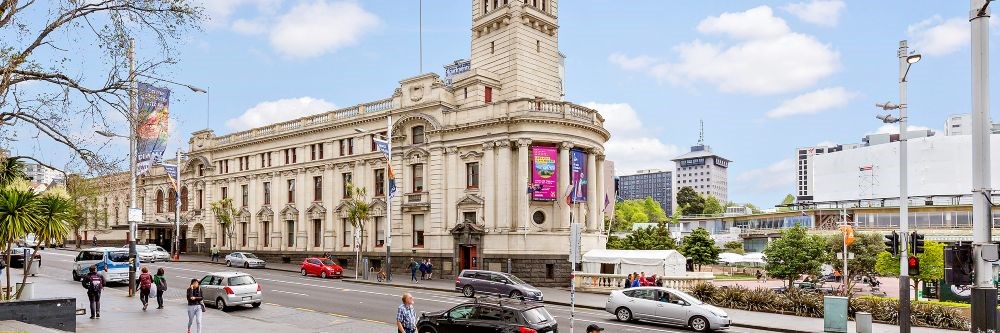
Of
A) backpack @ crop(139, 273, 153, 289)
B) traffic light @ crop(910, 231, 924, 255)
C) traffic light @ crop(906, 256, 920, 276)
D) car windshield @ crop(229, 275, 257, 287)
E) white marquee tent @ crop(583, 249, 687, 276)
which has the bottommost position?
white marquee tent @ crop(583, 249, 687, 276)

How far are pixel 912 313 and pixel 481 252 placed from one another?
25.7 m

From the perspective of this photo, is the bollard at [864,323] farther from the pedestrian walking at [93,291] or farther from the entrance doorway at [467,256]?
the entrance doorway at [467,256]

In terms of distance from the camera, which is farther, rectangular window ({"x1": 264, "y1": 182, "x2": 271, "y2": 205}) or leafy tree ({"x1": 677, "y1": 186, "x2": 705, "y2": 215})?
leafy tree ({"x1": 677, "y1": 186, "x2": 705, "y2": 215})

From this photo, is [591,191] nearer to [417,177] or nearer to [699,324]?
[417,177]

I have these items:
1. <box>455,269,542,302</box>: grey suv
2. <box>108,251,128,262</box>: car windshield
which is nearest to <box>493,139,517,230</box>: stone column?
<box>455,269,542,302</box>: grey suv

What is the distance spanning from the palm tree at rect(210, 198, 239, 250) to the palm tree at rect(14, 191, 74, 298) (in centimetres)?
4414

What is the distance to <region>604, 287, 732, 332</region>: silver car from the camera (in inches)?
955

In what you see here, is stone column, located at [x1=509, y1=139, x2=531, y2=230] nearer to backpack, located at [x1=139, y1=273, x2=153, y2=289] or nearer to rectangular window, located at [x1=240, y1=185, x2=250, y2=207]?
backpack, located at [x1=139, y1=273, x2=153, y2=289]

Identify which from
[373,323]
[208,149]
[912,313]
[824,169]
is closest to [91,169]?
[373,323]

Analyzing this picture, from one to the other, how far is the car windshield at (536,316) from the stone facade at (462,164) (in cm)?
2586

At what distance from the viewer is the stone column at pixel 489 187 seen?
45594 millimetres

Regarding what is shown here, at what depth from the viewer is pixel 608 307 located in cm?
2692

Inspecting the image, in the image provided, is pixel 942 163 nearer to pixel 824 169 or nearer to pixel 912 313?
pixel 824 169

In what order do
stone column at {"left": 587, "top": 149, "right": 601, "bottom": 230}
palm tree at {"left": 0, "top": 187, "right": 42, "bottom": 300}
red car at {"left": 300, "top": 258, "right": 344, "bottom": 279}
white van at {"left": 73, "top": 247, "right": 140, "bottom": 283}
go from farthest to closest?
stone column at {"left": 587, "top": 149, "right": 601, "bottom": 230}
red car at {"left": 300, "top": 258, "right": 344, "bottom": 279}
white van at {"left": 73, "top": 247, "right": 140, "bottom": 283}
palm tree at {"left": 0, "top": 187, "right": 42, "bottom": 300}
